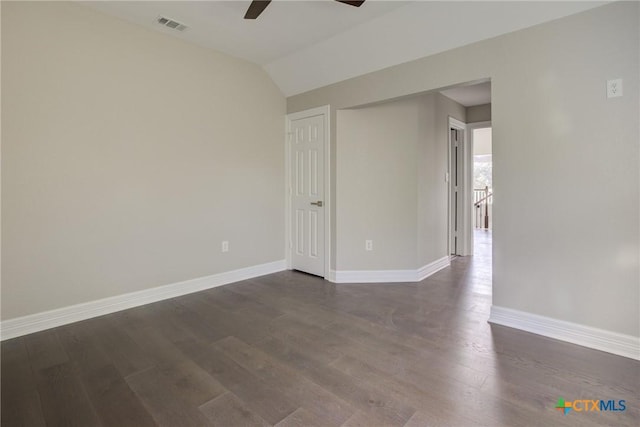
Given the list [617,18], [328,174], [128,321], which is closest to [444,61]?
[617,18]

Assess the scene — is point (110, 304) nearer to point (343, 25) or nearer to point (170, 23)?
point (170, 23)

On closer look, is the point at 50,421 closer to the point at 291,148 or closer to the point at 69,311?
the point at 69,311

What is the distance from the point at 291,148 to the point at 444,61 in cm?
220

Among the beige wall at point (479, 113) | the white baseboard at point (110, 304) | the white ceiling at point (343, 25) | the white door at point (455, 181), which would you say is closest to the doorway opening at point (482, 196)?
the beige wall at point (479, 113)

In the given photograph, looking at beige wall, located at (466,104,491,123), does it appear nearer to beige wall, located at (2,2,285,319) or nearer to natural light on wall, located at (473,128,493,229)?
beige wall, located at (2,2,285,319)

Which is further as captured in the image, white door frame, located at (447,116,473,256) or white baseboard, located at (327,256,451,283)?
white door frame, located at (447,116,473,256)

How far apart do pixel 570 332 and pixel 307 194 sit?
2.96 meters

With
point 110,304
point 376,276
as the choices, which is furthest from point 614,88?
point 110,304

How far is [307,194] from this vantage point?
13.8 feet

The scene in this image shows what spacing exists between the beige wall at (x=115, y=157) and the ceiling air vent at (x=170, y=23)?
7.7 inches

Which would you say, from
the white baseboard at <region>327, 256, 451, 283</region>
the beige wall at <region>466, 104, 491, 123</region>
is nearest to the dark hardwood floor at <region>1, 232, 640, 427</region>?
the white baseboard at <region>327, 256, 451, 283</region>

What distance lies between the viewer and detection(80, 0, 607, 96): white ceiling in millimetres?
2441

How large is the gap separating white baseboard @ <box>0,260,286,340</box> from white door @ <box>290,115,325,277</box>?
0.65m

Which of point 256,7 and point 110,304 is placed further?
point 110,304
